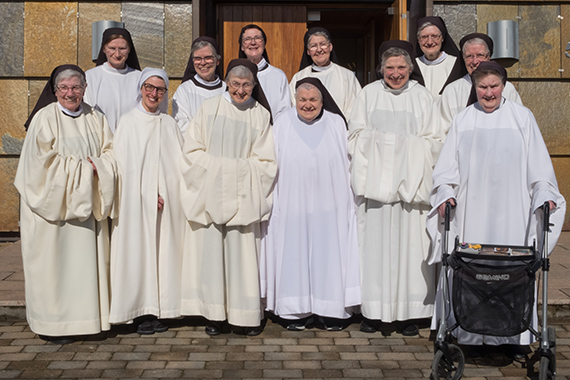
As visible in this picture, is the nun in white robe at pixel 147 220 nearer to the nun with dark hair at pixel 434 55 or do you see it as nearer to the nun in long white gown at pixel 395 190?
the nun in long white gown at pixel 395 190

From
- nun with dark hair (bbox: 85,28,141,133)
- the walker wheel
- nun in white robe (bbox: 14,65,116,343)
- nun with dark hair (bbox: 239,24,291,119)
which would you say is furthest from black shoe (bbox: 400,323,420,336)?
nun with dark hair (bbox: 85,28,141,133)

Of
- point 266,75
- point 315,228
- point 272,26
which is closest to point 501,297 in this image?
point 315,228

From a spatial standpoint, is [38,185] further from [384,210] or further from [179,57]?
[179,57]

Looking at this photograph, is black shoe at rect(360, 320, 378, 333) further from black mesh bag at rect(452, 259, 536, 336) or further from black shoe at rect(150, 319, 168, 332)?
black shoe at rect(150, 319, 168, 332)

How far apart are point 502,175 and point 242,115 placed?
6.09 ft

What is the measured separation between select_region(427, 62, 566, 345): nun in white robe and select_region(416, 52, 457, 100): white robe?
1.55m

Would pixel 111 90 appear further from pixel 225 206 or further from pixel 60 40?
pixel 60 40

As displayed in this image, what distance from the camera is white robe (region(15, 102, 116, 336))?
495 cm

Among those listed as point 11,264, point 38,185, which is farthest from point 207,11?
point 38,185

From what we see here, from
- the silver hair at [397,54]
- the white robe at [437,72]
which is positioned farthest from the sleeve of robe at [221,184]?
the white robe at [437,72]

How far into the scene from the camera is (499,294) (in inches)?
162

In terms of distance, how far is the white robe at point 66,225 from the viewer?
4953mm

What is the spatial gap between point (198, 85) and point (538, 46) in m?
4.36

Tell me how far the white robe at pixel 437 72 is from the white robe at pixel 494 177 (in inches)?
61.9
